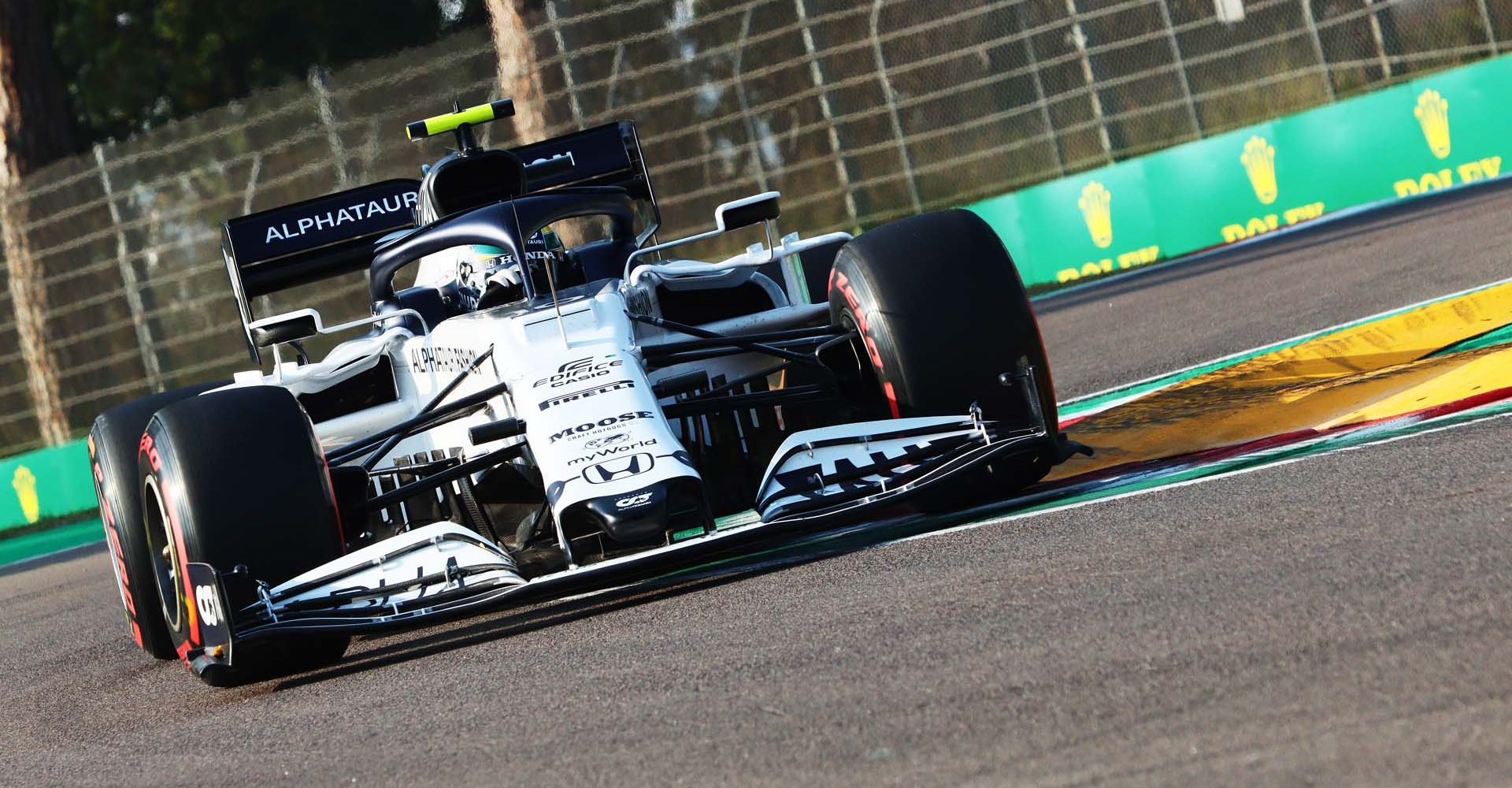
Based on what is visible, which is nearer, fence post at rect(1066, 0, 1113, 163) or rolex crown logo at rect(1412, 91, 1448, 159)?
rolex crown logo at rect(1412, 91, 1448, 159)

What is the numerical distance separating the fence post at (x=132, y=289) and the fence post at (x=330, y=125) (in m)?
2.11

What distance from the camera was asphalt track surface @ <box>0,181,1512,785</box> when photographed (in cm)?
268

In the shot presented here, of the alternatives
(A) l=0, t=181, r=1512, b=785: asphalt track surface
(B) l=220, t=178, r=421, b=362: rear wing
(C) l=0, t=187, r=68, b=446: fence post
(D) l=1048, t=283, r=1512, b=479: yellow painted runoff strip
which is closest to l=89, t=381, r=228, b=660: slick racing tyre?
(A) l=0, t=181, r=1512, b=785: asphalt track surface

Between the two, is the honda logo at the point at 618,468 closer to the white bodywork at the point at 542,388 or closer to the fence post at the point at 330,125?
the white bodywork at the point at 542,388

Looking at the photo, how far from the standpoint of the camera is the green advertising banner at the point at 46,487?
14484 millimetres

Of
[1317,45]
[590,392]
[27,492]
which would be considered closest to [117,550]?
[590,392]

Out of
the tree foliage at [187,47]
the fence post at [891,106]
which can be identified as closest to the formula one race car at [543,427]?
the fence post at [891,106]

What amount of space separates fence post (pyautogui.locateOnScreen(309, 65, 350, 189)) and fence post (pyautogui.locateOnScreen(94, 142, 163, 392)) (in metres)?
2.11

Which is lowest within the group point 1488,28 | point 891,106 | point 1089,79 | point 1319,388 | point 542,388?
point 1319,388

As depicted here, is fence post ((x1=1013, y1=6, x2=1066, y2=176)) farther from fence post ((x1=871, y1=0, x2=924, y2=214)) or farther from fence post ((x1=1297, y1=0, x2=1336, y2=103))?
fence post ((x1=1297, y1=0, x2=1336, y2=103))

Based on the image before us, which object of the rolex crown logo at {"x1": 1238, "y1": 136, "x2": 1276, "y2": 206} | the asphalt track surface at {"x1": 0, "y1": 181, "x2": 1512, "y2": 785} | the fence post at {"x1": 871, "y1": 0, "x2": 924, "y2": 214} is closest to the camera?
the asphalt track surface at {"x1": 0, "y1": 181, "x2": 1512, "y2": 785}

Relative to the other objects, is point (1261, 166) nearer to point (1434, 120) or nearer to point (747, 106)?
point (1434, 120)

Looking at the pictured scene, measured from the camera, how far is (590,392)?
196 inches

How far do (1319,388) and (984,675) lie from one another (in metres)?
3.14
